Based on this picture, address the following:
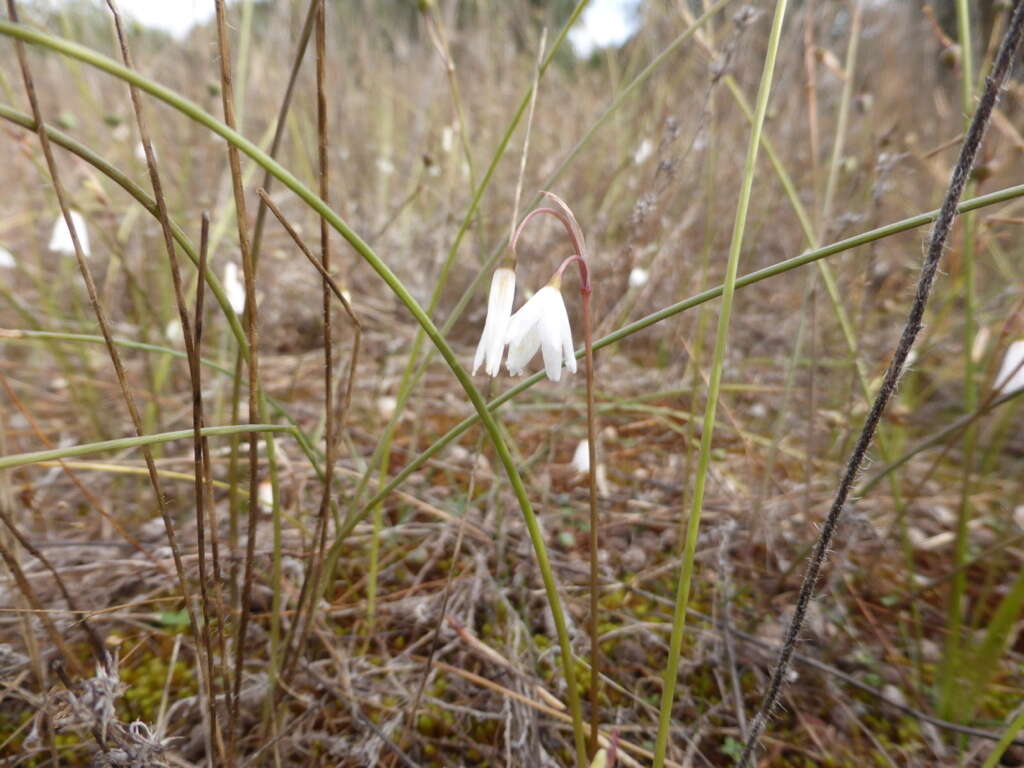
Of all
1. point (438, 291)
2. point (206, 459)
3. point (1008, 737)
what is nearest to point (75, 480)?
point (206, 459)

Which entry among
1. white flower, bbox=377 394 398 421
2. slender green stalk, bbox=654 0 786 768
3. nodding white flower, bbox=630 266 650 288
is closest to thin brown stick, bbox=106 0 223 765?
slender green stalk, bbox=654 0 786 768

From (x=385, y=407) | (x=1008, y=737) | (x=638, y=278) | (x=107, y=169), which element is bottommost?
(x=1008, y=737)

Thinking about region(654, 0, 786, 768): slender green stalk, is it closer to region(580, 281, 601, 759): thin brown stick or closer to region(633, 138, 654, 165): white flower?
region(580, 281, 601, 759): thin brown stick

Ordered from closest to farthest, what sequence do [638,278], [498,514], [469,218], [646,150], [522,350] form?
[522,350] < [469,218] < [498,514] < [638,278] < [646,150]

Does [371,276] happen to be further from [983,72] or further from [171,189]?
[983,72]

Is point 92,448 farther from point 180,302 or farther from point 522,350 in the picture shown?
point 522,350

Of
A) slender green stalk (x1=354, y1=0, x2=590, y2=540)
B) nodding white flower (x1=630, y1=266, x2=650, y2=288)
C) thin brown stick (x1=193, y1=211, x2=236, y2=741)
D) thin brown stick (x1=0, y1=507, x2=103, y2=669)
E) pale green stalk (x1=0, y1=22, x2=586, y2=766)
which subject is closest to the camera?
pale green stalk (x1=0, y1=22, x2=586, y2=766)

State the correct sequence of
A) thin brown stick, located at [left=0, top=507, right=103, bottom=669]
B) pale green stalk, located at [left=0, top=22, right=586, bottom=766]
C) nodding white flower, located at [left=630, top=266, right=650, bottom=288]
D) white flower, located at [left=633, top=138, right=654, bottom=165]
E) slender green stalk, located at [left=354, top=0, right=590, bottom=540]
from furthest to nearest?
1. white flower, located at [left=633, top=138, right=654, bottom=165]
2. nodding white flower, located at [left=630, top=266, right=650, bottom=288]
3. slender green stalk, located at [left=354, top=0, right=590, bottom=540]
4. thin brown stick, located at [left=0, top=507, right=103, bottom=669]
5. pale green stalk, located at [left=0, top=22, right=586, bottom=766]

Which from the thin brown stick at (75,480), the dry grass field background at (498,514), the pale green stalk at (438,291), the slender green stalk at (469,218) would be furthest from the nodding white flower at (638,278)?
the thin brown stick at (75,480)

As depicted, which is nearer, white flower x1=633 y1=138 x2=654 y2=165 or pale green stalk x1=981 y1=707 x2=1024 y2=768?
pale green stalk x1=981 y1=707 x2=1024 y2=768

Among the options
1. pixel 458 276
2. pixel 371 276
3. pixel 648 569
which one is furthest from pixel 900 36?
pixel 648 569
